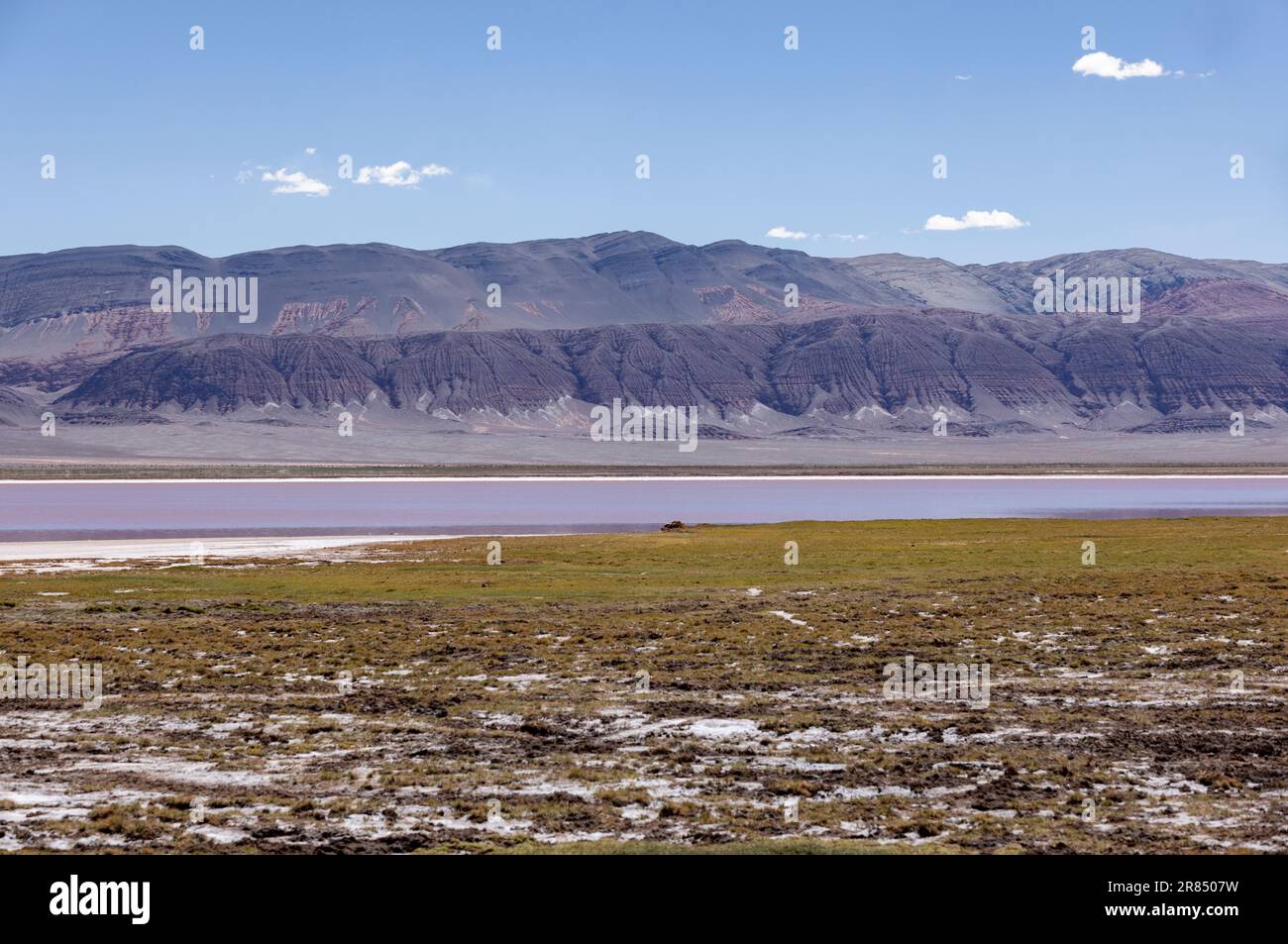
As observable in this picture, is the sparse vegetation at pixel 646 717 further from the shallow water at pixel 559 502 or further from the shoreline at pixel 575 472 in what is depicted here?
the shoreline at pixel 575 472

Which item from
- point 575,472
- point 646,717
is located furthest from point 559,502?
point 646,717

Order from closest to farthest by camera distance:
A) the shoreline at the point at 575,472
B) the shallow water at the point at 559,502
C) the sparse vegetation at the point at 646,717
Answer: the sparse vegetation at the point at 646,717 < the shallow water at the point at 559,502 < the shoreline at the point at 575,472

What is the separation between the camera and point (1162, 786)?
1374 centimetres

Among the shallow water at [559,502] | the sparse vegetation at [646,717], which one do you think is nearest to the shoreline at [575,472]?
the shallow water at [559,502]

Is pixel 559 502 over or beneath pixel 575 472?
beneath

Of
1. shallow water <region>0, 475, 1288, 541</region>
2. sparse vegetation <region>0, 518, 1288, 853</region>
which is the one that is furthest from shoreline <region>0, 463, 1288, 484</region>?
sparse vegetation <region>0, 518, 1288, 853</region>

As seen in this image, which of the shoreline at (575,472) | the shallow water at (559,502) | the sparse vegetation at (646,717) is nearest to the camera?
the sparse vegetation at (646,717)

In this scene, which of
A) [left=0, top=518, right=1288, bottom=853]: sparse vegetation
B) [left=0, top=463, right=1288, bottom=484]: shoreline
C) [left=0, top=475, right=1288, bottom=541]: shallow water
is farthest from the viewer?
[left=0, top=463, right=1288, bottom=484]: shoreline

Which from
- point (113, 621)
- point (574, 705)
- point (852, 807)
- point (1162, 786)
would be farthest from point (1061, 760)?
point (113, 621)

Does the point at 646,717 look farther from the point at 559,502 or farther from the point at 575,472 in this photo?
the point at 575,472

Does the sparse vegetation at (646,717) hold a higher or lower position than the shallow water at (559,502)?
higher

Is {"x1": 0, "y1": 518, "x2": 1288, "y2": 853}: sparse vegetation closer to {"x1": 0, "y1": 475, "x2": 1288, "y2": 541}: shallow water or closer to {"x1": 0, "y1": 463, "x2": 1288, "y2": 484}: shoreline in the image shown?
{"x1": 0, "y1": 475, "x2": 1288, "y2": 541}: shallow water

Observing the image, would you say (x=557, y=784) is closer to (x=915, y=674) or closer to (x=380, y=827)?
(x=380, y=827)
